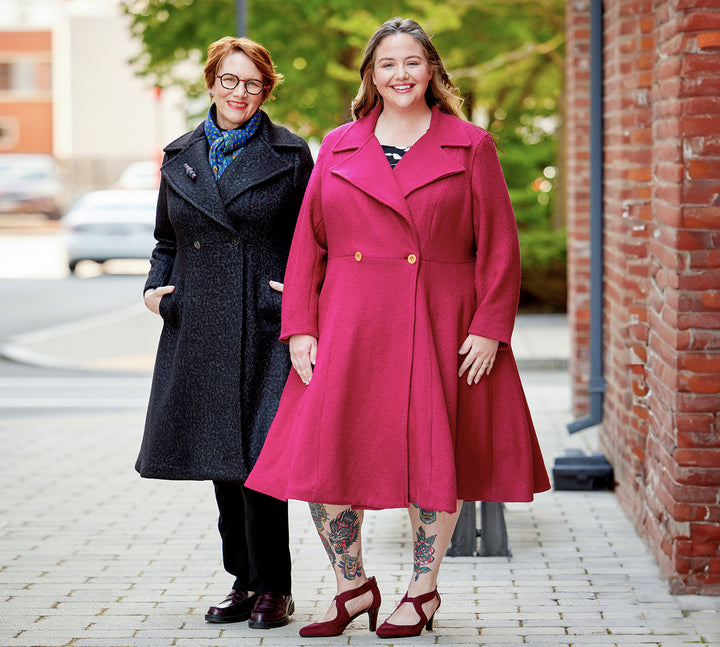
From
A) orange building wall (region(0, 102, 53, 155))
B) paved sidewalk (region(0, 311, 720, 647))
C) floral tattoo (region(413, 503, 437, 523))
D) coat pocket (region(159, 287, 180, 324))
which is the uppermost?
orange building wall (region(0, 102, 53, 155))

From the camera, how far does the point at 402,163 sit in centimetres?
436

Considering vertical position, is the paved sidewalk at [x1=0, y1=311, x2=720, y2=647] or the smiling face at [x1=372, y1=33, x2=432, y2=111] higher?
the smiling face at [x1=372, y1=33, x2=432, y2=111]

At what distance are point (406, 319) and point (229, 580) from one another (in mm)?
1685

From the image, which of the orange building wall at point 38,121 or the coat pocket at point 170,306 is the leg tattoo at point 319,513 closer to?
the coat pocket at point 170,306

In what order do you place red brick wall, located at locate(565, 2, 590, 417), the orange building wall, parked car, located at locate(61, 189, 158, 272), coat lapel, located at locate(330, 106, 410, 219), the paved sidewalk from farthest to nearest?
the orange building wall, parked car, located at locate(61, 189, 158, 272), red brick wall, located at locate(565, 2, 590, 417), the paved sidewalk, coat lapel, located at locate(330, 106, 410, 219)

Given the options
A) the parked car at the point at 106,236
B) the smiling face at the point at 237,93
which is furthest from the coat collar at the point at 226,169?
the parked car at the point at 106,236

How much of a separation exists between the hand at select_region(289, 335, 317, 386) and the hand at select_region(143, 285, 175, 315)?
55 centimetres

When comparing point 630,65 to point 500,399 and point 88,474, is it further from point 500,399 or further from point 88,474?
point 88,474

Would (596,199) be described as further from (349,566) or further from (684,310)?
(349,566)

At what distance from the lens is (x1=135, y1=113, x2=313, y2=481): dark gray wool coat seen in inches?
183

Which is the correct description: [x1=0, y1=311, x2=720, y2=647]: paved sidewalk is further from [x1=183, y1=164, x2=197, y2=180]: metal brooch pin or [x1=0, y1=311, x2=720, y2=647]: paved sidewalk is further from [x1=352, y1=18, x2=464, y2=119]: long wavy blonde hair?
[x1=352, y1=18, x2=464, y2=119]: long wavy blonde hair

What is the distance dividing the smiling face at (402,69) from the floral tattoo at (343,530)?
135 centimetres

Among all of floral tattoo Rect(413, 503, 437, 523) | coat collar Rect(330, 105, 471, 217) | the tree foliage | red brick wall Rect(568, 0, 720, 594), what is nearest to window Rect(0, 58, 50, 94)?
the tree foliage

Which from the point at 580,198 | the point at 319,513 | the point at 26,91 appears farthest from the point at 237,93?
the point at 26,91
